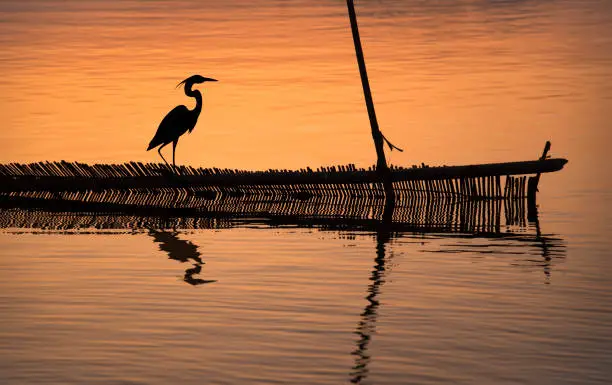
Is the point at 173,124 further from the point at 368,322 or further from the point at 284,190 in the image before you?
the point at 368,322

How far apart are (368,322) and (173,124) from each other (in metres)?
15.2

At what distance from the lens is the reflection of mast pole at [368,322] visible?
8.27m

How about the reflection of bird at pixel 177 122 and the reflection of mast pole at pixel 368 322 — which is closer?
the reflection of mast pole at pixel 368 322

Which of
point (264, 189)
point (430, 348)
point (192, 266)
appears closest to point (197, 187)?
point (264, 189)

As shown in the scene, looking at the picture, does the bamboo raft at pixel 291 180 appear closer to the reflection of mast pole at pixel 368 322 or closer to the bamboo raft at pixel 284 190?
the bamboo raft at pixel 284 190

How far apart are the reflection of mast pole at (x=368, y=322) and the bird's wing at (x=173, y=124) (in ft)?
33.9

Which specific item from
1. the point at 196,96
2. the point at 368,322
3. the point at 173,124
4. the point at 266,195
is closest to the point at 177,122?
the point at 173,124

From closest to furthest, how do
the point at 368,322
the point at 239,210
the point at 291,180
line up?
1. the point at 368,322
2. the point at 239,210
3. the point at 291,180

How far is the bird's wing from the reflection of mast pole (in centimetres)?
1033

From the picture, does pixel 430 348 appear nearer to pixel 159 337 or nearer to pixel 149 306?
pixel 159 337

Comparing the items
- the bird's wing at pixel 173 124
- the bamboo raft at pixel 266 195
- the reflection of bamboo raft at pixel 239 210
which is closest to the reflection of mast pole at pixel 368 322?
the reflection of bamboo raft at pixel 239 210

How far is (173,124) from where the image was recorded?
2473 cm

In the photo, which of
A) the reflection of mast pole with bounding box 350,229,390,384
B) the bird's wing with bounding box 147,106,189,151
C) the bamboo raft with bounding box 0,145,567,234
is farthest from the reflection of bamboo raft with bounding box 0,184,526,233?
the reflection of mast pole with bounding box 350,229,390,384

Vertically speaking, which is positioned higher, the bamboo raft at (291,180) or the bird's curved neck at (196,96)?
the bird's curved neck at (196,96)
